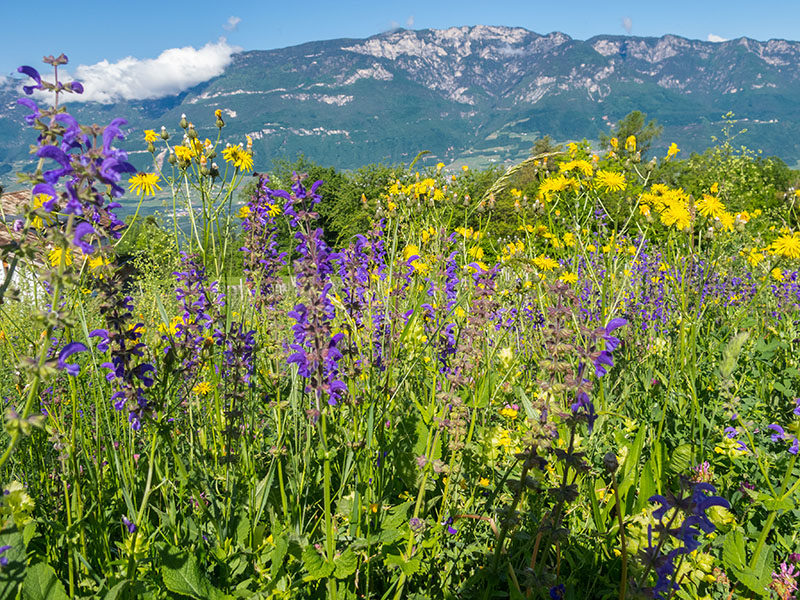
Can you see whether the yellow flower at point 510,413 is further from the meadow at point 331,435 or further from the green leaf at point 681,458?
the green leaf at point 681,458

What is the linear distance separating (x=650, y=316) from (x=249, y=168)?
3.94 m

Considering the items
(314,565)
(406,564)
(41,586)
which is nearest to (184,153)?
(41,586)

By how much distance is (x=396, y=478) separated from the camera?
2.56 meters

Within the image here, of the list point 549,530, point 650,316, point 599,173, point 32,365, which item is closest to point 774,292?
point 650,316

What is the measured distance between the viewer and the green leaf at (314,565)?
148 centimetres

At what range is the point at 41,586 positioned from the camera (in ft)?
4.66

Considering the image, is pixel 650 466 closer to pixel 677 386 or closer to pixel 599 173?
pixel 677 386

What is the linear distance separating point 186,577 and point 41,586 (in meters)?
0.39

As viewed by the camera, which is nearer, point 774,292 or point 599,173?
point 599,173

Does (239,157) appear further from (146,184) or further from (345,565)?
(345,565)

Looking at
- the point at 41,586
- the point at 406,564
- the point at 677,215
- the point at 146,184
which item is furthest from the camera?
the point at 677,215

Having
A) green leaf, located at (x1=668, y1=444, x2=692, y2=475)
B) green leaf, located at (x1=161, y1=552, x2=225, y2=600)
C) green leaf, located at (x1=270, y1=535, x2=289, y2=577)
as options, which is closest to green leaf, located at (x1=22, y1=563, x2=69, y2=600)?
green leaf, located at (x1=161, y1=552, x2=225, y2=600)

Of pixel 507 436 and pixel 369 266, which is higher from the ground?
pixel 369 266

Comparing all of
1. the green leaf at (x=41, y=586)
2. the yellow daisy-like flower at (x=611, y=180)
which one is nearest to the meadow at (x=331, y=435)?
the green leaf at (x=41, y=586)
